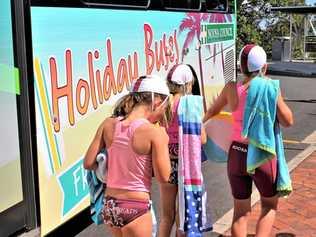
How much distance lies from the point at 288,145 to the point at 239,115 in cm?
520

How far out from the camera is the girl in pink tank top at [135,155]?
3207mm

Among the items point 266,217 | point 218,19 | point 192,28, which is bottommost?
point 266,217

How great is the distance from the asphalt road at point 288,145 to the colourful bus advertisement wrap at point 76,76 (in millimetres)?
814

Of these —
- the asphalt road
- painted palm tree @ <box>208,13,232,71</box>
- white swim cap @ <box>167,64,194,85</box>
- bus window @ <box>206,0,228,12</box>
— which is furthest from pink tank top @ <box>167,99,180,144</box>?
bus window @ <box>206,0,228,12</box>

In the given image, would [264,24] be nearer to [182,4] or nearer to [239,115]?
[182,4]

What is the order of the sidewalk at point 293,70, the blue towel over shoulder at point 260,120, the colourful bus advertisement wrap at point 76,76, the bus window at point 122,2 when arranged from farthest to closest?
1. the sidewalk at point 293,70
2. the bus window at point 122,2
3. the colourful bus advertisement wrap at point 76,76
4. the blue towel over shoulder at point 260,120

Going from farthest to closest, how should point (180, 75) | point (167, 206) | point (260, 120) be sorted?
point (167, 206) < point (180, 75) < point (260, 120)

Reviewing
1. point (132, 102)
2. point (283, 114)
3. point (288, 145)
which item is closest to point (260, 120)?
point (283, 114)

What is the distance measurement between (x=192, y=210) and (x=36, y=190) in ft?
4.32

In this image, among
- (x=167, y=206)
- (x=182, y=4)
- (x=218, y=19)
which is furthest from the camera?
(x=218, y=19)

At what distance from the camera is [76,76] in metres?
4.81

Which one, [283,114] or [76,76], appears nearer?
[283,114]

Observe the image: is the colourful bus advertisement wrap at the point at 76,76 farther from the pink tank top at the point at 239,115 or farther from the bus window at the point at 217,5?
the bus window at the point at 217,5

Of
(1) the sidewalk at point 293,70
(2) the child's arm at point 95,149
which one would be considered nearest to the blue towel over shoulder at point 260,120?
(2) the child's arm at point 95,149
